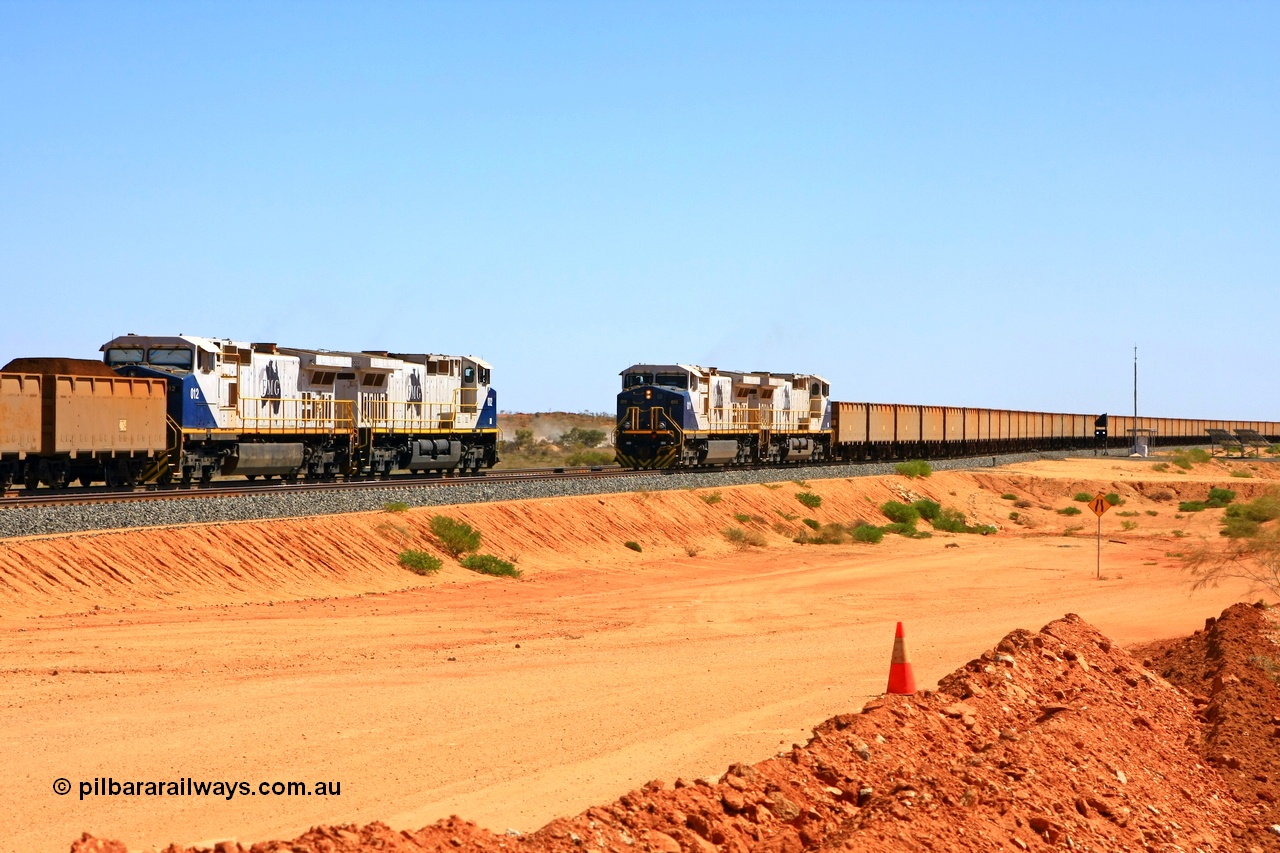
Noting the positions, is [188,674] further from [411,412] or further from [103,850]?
[411,412]

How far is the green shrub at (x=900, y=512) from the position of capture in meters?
44.5

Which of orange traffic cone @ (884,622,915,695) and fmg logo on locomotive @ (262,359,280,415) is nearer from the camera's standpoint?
orange traffic cone @ (884,622,915,695)

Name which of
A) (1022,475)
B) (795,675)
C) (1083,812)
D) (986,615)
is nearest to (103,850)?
(1083,812)

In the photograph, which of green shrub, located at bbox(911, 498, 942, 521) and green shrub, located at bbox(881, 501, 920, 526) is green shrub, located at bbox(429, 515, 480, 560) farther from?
green shrub, located at bbox(911, 498, 942, 521)

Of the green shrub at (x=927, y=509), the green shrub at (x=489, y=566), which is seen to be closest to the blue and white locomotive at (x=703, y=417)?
the green shrub at (x=927, y=509)

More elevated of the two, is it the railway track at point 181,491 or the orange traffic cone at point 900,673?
the railway track at point 181,491

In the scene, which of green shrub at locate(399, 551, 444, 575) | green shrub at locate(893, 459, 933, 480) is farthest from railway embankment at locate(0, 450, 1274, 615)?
green shrub at locate(893, 459, 933, 480)

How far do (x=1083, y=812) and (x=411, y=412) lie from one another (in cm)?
2989

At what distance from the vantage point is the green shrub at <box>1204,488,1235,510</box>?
52.7 m

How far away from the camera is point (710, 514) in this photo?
1463 inches

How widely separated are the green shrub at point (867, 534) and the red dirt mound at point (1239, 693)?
21.2 m

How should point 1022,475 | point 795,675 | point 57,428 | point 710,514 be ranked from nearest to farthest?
point 795,675, point 57,428, point 710,514, point 1022,475

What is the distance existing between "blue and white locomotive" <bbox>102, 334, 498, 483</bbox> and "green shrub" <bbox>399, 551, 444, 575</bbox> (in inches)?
287

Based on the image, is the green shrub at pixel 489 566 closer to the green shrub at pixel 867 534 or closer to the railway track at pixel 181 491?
the railway track at pixel 181 491
